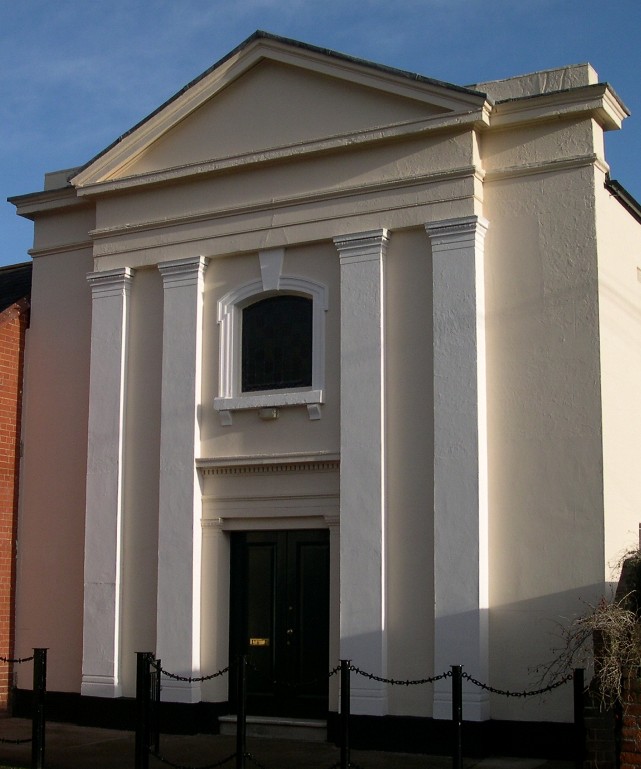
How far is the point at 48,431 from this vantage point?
17.3 metres

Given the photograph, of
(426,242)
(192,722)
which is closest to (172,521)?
(192,722)

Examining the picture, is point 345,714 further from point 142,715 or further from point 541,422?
point 541,422

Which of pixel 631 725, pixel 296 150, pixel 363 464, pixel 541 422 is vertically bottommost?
pixel 631 725

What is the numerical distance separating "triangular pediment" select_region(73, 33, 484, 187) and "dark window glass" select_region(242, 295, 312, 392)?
200 cm

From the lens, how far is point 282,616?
50.1 ft

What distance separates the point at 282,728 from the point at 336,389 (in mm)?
4344

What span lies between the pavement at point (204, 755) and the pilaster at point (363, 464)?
780 millimetres

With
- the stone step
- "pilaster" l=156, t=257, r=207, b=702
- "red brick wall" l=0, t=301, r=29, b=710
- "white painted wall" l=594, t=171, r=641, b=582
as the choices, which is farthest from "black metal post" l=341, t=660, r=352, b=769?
"red brick wall" l=0, t=301, r=29, b=710

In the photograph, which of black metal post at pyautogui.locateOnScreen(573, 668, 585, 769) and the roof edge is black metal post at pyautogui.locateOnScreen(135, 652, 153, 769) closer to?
black metal post at pyautogui.locateOnScreen(573, 668, 585, 769)

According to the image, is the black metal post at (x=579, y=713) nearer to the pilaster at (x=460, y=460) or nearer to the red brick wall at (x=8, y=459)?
the pilaster at (x=460, y=460)

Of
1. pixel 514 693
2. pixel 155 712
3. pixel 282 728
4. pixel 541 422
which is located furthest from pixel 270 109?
pixel 514 693

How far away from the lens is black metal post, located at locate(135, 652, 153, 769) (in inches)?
490

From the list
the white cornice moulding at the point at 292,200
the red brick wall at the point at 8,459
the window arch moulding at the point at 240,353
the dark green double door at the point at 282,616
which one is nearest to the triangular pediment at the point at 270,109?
the white cornice moulding at the point at 292,200

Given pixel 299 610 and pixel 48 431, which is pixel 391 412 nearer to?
pixel 299 610
